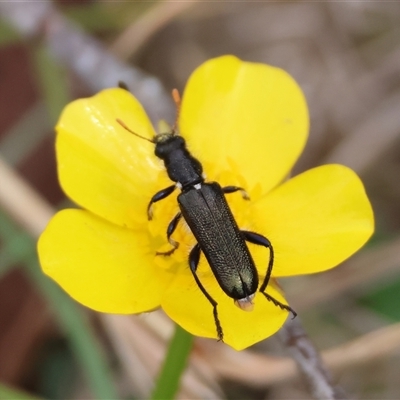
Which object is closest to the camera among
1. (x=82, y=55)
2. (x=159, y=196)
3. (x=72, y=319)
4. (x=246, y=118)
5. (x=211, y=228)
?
(x=211, y=228)

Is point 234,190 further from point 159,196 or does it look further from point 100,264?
point 100,264

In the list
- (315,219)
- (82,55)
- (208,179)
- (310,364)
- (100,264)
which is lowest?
(310,364)

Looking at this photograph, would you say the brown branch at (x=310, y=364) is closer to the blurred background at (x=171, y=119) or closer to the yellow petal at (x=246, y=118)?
the blurred background at (x=171, y=119)

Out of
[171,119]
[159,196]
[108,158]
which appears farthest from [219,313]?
[171,119]

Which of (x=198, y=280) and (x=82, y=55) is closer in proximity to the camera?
(x=198, y=280)

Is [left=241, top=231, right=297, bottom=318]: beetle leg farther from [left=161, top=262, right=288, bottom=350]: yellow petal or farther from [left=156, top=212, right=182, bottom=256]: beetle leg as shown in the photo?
[left=156, top=212, right=182, bottom=256]: beetle leg

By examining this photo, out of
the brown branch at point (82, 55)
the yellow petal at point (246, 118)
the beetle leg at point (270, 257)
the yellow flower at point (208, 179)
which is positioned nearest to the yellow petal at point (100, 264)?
the yellow flower at point (208, 179)

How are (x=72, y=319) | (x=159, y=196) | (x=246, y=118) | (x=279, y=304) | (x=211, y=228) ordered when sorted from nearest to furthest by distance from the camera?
1. (x=279, y=304)
2. (x=211, y=228)
3. (x=159, y=196)
4. (x=246, y=118)
5. (x=72, y=319)
